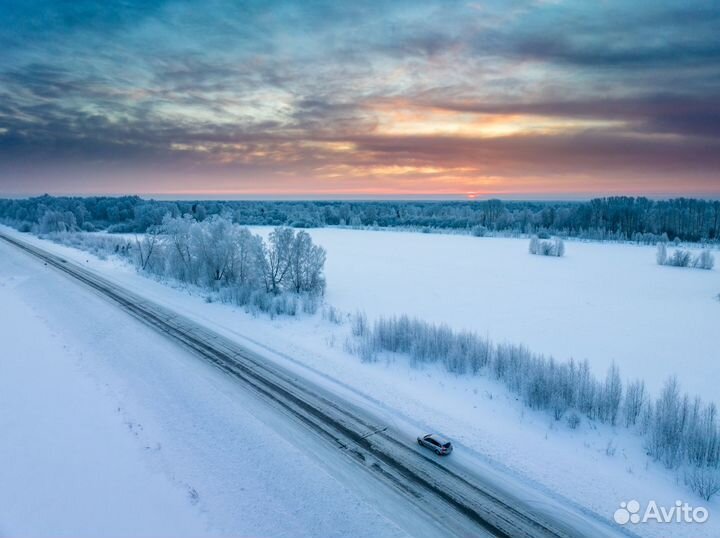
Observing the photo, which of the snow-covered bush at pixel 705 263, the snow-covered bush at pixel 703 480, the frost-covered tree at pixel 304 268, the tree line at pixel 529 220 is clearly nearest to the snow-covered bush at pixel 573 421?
the snow-covered bush at pixel 703 480

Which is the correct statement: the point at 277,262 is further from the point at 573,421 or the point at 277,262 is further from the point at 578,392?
the point at 573,421

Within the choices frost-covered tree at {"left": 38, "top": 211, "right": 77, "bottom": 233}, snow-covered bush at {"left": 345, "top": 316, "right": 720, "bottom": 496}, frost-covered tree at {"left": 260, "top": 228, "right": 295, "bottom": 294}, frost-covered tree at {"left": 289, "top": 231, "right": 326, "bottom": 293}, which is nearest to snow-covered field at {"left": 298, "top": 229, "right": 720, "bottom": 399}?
frost-covered tree at {"left": 289, "top": 231, "right": 326, "bottom": 293}

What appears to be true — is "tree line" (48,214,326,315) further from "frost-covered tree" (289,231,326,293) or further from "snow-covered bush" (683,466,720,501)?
"snow-covered bush" (683,466,720,501)

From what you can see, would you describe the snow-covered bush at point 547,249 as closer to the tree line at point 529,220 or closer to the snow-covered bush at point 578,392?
the tree line at point 529,220

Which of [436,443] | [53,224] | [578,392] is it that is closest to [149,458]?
[436,443]

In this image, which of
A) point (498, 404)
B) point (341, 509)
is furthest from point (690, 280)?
point (341, 509)

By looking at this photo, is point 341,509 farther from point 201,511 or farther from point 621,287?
point 621,287
